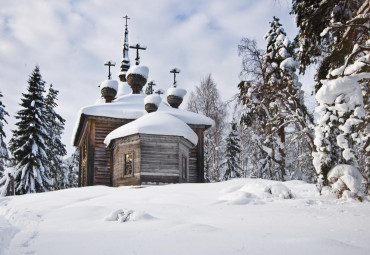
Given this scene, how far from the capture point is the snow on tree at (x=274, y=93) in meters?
18.0

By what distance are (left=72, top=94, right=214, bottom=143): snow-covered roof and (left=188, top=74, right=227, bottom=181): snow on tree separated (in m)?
8.01

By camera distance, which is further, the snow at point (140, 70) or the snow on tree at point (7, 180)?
the snow at point (140, 70)

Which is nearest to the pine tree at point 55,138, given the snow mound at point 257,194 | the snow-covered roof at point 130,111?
the snow-covered roof at point 130,111

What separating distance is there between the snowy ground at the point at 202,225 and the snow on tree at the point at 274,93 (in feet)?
23.6

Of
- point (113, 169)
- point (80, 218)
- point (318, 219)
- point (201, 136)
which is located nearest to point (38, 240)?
point (80, 218)

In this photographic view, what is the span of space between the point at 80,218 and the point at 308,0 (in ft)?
26.2

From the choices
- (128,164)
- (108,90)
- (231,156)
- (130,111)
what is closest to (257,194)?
(128,164)

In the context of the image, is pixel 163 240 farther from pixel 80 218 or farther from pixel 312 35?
pixel 312 35

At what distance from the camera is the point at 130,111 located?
A: 21.4 m

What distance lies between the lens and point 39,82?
84.5 feet

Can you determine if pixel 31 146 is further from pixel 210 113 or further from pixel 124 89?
pixel 210 113

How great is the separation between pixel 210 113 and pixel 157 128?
13.9 meters

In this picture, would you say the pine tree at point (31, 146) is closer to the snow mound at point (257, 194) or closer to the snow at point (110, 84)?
the snow at point (110, 84)

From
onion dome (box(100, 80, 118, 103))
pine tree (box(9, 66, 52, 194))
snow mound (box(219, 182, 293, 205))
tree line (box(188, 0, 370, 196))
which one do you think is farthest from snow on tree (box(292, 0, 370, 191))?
pine tree (box(9, 66, 52, 194))
